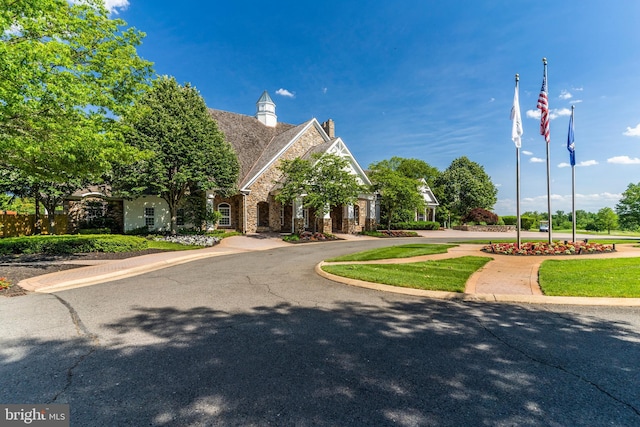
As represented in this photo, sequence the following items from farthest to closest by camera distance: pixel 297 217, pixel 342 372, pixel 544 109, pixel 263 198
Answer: pixel 263 198, pixel 297 217, pixel 544 109, pixel 342 372

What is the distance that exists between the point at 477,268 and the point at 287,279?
6.00 m

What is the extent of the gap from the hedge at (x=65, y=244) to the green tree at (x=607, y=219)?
5347 cm

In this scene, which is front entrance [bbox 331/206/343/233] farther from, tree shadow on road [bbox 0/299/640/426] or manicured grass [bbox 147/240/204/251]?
tree shadow on road [bbox 0/299/640/426]

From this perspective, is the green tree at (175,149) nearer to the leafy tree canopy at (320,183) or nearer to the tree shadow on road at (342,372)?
the leafy tree canopy at (320,183)

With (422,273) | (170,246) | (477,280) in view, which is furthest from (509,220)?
(170,246)

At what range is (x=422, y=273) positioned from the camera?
28.6 ft

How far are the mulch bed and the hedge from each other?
47 centimetres

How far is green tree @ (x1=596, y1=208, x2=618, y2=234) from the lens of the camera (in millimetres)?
39188

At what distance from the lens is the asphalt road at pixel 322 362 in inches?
105

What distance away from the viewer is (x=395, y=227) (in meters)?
33.3

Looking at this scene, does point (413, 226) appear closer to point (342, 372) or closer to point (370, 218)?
point (370, 218)

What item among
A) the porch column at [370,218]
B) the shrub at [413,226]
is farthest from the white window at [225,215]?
the shrub at [413,226]

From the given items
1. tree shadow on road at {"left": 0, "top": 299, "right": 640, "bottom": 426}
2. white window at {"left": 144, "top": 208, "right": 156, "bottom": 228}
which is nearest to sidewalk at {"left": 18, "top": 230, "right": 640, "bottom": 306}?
tree shadow on road at {"left": 0, "top": 299, "right": 640, "bottom": 426}

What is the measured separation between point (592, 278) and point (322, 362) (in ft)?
25.9
